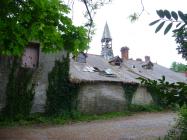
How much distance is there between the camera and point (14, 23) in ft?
33.0

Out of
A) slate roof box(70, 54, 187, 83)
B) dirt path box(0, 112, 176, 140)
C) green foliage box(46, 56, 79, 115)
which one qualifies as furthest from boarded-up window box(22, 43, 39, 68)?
dirt path box(0, 112, 176, 140)

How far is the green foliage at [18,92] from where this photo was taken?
2123cm

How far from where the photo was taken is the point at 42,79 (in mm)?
22953

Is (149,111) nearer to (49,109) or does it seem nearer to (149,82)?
(49,109)

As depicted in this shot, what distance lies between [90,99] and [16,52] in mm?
15052

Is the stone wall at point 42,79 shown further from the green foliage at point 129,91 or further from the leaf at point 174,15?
the leaf at point 174,15

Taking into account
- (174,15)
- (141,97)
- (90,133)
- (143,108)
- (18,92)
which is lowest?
(90,133)

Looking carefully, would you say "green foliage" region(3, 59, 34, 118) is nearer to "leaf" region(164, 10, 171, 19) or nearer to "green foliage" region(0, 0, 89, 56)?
"green foliage" region(0, 0, 89, 56)

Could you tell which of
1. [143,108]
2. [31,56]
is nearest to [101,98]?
[143,108]

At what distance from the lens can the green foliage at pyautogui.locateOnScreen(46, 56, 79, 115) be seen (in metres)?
22.6

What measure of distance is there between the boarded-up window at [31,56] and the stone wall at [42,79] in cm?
34

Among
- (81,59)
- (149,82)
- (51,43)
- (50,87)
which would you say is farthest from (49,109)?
(149,82)

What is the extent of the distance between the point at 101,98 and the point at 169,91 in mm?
22484

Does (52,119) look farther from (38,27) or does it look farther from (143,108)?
(38,27)
